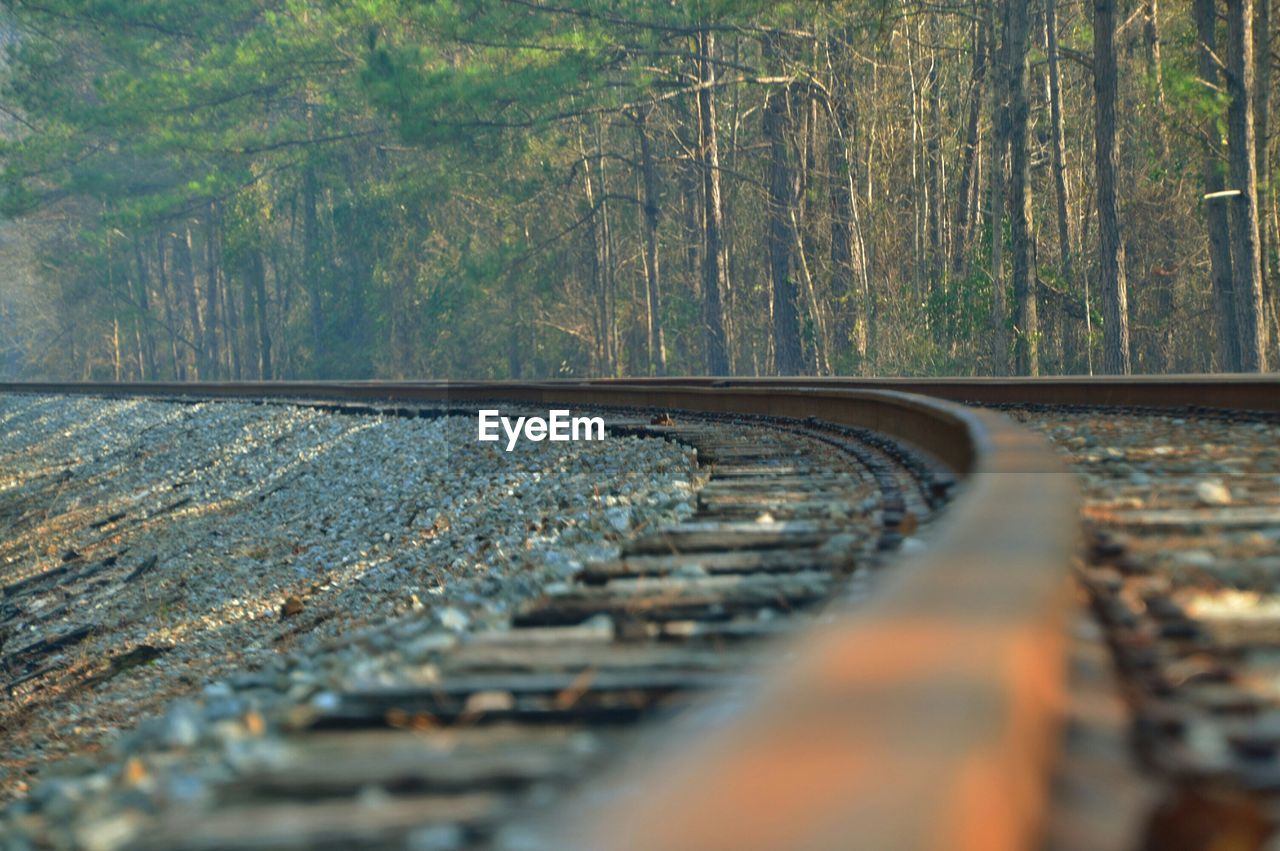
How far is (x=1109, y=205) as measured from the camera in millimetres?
23891

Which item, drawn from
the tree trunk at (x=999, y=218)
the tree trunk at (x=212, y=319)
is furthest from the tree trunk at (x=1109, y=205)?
the tree trunk at (x=212, y=319)

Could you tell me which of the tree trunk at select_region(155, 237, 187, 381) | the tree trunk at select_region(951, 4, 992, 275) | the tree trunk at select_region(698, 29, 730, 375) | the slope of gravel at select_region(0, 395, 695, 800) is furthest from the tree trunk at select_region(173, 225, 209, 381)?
the slope of gravel at select_region(0, 395, 695, 800)

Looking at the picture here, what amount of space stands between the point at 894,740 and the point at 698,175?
40.6 metres

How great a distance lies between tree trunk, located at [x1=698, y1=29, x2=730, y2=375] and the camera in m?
36.3

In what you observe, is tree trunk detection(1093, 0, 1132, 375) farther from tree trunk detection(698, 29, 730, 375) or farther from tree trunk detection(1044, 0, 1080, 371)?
tree trunk detection(698, 29, 730, 375)

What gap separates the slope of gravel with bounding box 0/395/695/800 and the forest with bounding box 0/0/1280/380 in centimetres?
1316

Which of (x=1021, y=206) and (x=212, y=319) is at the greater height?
(x=212, y=319)

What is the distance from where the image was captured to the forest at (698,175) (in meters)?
25.8

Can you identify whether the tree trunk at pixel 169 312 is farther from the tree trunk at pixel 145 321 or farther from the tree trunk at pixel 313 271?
the tree trunk at pixel 313 271

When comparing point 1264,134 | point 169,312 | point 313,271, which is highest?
point 313,271

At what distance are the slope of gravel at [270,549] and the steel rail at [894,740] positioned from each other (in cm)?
183

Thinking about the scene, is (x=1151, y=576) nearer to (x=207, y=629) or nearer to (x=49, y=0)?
(x=207, y=629)

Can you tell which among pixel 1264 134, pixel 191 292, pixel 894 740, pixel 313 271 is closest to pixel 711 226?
pixel 1264 134

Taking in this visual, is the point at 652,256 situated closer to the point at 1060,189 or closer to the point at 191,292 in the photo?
the point at 1060,189
